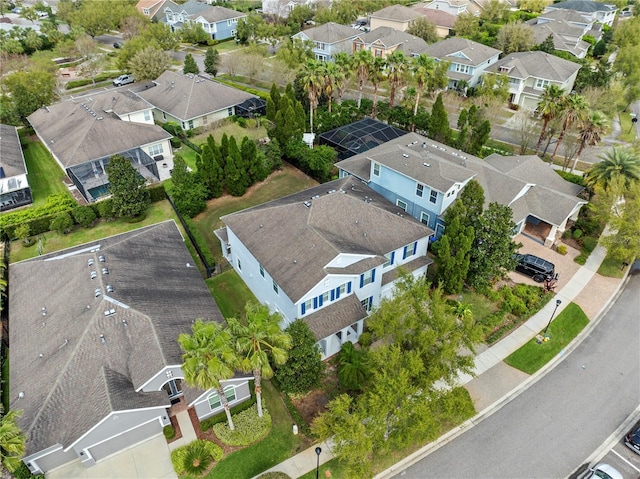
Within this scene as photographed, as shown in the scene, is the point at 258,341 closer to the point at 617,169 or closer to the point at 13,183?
the point at 617,169

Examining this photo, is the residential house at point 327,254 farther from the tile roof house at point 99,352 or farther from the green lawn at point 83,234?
the green lawn at point 83,234

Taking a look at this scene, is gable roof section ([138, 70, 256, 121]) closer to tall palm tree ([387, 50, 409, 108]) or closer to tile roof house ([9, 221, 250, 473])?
tall palm tree ([387, 50, 409, 108])

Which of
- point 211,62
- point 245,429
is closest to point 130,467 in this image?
point 245,429

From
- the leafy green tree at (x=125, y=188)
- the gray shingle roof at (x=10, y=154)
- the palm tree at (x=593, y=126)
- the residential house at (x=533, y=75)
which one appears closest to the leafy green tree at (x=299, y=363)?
the leafy green tree at (x=125, y=188)

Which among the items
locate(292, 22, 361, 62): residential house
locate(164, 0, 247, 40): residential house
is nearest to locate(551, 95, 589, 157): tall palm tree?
locate(292, 22, 361, 62): residential house

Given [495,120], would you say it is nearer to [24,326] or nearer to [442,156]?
[442,156]
